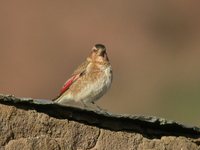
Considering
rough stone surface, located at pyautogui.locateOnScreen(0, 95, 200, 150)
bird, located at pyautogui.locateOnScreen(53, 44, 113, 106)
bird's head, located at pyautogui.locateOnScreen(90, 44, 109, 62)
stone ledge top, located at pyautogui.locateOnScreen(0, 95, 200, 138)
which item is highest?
bird's head, located at pyautogui.locateOnScreen(90, 44, 109, 62)

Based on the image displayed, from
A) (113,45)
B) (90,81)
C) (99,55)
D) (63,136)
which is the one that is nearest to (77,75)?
(90,81)

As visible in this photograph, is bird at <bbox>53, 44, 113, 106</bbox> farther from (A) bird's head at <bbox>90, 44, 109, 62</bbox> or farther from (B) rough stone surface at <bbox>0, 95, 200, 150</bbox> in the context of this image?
(B) rough stone surface at <bbox>0, 95, 200, 150</bbox>

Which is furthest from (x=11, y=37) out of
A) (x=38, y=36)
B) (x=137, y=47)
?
(x=137, y=47)

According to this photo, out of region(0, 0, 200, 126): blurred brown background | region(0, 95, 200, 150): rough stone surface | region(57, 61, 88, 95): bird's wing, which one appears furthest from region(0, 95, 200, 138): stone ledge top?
region(0, 0, 200, 126): blurred brown background

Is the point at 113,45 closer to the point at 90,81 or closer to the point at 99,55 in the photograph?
the point at 99,55

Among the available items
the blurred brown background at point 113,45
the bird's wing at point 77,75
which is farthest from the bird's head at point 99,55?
the blurred brown background at point 113,45

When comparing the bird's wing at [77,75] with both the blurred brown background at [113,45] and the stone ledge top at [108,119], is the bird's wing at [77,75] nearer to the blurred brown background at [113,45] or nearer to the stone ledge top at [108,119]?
the stone ledge top at [108,119]
